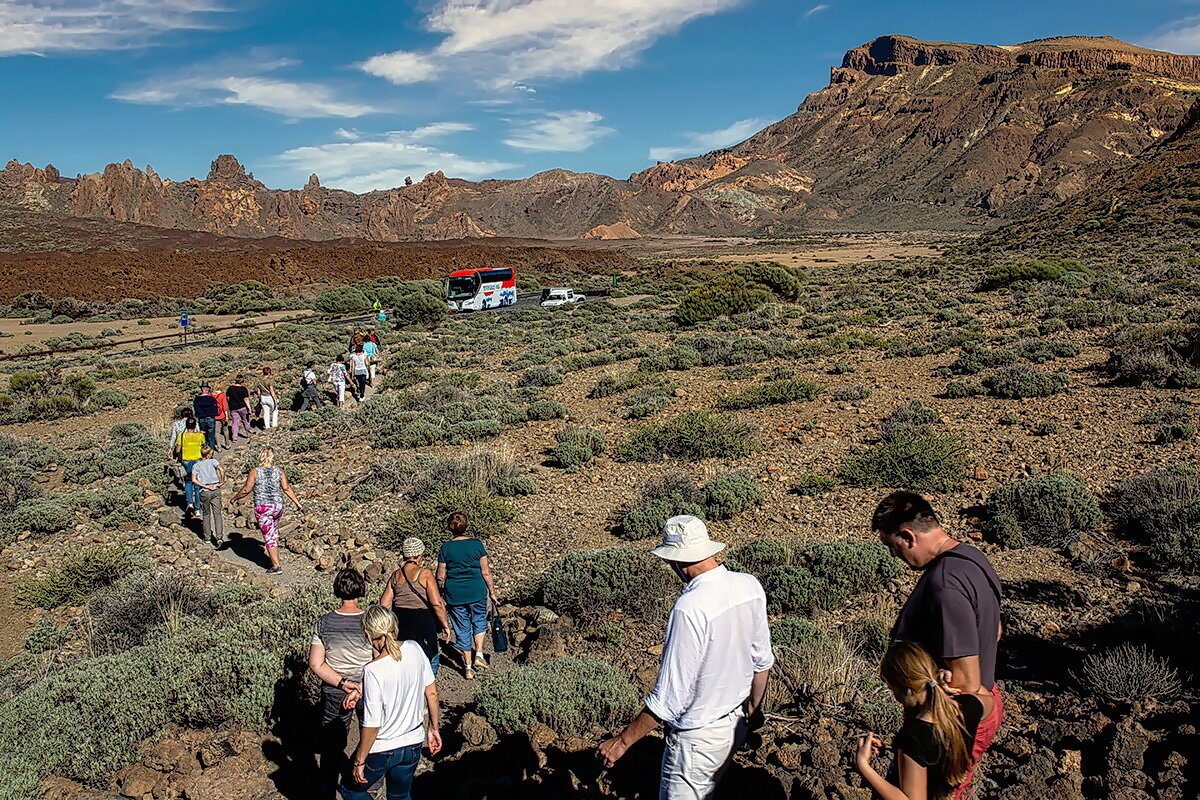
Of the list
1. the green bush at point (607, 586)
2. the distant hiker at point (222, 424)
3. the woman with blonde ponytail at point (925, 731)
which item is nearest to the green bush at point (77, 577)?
the green bush at point (607, 586)

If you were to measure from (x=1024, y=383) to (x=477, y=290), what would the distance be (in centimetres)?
3393

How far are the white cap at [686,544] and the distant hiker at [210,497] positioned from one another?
8.25m

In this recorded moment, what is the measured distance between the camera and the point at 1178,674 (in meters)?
4.53

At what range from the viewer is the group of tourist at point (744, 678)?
8.63 ft

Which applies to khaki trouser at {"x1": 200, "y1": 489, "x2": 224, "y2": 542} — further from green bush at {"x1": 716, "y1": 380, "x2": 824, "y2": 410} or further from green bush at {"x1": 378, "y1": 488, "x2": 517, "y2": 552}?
green bush at {"x1": 716, "y1": 380, "x2": 824, "y2": 410}

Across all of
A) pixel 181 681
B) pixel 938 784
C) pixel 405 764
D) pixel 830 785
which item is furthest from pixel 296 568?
pixel 938 784

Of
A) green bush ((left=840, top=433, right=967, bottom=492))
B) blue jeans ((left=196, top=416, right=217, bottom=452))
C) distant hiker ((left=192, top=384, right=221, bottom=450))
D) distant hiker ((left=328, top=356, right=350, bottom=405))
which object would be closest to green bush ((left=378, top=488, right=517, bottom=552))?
green bush ((left=840, top=433, right=967, bottom=492))

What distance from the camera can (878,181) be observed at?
164625 millimetres

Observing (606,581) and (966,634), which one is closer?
(966,634)

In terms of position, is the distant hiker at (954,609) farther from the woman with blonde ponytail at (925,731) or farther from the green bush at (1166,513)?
the green bush at (1166,513)

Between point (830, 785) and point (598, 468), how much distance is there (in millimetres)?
7481

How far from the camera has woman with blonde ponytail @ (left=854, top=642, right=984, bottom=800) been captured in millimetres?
2570

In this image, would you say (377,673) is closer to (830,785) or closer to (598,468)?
(830,785)

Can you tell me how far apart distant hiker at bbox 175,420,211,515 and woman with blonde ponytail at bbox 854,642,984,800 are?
31.7 feet
